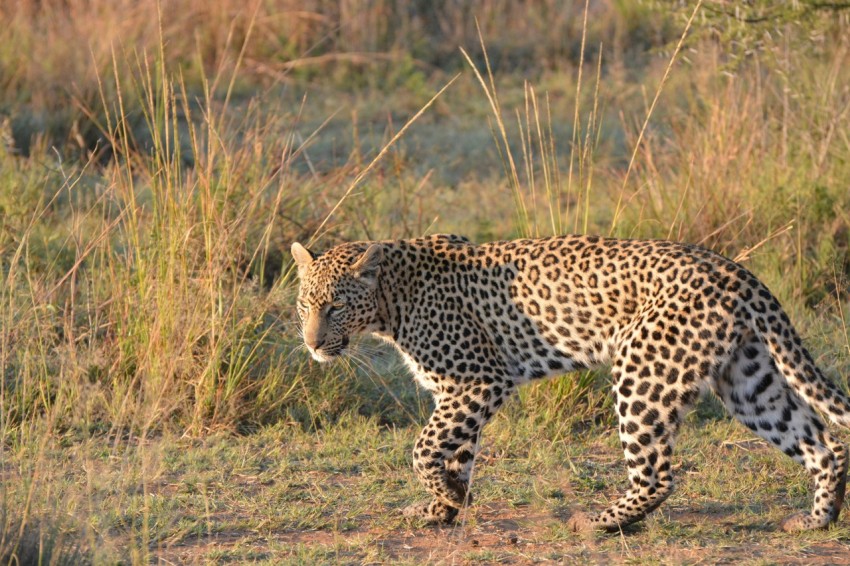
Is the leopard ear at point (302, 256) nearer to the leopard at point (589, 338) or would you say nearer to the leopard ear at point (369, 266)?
the leopard at point (589, 338)

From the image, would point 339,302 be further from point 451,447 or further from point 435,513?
point 435,513

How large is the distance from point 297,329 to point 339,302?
4.89 feet

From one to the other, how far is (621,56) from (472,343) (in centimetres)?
940

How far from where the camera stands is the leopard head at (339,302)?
6.29 metres

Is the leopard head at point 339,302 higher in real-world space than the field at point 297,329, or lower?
higher

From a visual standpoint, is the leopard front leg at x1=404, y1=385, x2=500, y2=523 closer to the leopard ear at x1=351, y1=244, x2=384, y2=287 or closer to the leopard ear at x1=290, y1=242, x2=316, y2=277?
the leopard ear at x1=351, y1=244, x2=384, y2=287

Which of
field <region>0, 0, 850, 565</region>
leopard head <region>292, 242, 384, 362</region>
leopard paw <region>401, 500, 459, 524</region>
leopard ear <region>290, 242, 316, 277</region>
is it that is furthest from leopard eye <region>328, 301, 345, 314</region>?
leopard paw <region>401, 500, 459, 524</region>

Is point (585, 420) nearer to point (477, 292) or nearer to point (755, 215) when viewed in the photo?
point (477, 292)

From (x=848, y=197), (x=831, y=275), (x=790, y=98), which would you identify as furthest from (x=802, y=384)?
(x=790, y=98)

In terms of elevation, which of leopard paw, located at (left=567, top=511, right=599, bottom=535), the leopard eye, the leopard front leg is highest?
the leopard eye

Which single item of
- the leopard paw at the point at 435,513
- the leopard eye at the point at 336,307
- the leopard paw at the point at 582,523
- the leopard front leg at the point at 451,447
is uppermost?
the leopard eye at the point at 336,307

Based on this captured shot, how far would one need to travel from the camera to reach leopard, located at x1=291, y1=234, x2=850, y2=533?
5617 mm

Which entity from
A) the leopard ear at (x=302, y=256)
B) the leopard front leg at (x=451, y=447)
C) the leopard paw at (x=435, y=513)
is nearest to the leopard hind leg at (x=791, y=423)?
the leopard front leg at (x=451, y=447)

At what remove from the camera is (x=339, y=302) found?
630cm
